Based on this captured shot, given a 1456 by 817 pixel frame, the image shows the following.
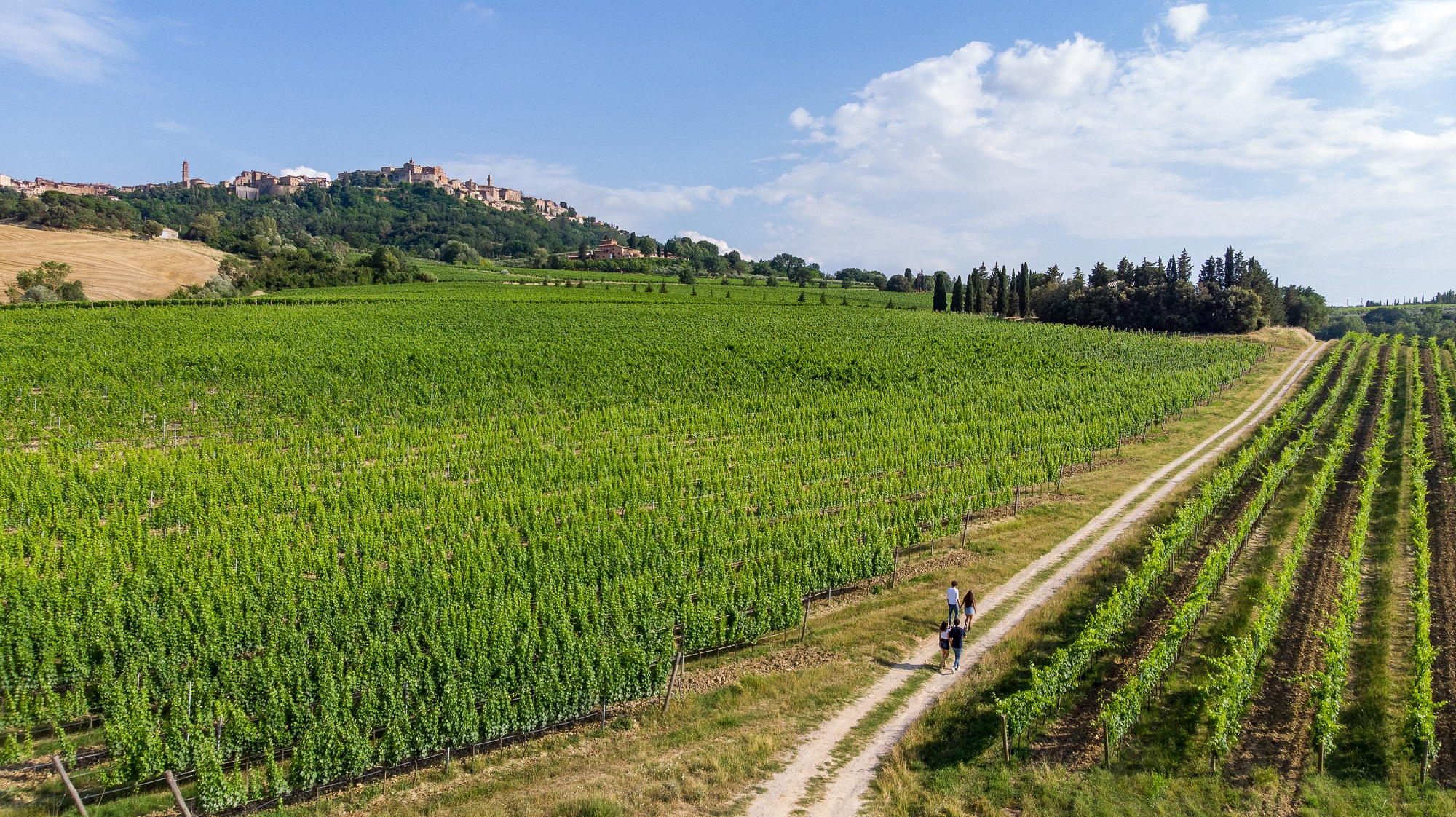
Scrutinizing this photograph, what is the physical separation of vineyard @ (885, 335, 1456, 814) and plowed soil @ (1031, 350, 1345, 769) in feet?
0.15

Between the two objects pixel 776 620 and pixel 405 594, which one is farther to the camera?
pixel 776 620

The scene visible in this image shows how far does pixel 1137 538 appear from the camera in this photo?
→ 76.2ft

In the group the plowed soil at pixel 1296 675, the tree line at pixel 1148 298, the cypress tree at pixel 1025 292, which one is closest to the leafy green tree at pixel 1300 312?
the tree line at pixel 1148 298

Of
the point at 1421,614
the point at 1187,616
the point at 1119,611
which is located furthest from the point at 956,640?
the point at 1421,614

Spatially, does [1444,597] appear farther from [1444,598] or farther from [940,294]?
[940,294]

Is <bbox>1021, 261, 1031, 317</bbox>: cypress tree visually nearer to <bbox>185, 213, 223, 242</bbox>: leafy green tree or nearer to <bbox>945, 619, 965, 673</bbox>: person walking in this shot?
<bbox>945, 619, 965, 673</bbox>: person walking

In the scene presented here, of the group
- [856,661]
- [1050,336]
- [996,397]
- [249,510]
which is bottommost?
[856,661]

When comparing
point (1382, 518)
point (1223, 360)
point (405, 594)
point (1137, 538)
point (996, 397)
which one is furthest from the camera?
point (1223, 360)

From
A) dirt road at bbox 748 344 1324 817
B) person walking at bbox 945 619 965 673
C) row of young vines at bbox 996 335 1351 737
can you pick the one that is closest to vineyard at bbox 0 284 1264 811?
row of young vines at bbox 996 335 1351 737

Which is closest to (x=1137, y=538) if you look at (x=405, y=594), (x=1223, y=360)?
(x=405, y=594)

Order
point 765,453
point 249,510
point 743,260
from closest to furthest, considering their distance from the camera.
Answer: point 249,510
point 765,453
point 743,260

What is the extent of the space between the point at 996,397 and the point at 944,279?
72.9 meters

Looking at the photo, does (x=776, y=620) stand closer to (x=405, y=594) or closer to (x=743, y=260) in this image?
(x=405, y=594)

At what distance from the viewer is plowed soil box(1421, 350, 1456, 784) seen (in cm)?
1315
